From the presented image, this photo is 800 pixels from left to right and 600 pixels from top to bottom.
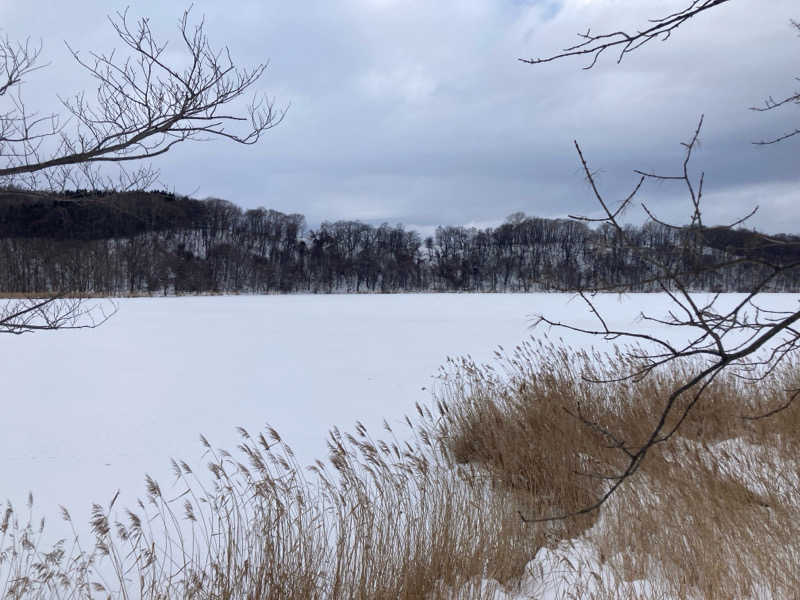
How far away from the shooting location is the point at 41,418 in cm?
738

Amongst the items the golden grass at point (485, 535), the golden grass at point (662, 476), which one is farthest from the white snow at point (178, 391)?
the golden grass at point (662, 476)

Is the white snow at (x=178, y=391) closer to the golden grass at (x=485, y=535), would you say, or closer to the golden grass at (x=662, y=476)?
the golden grass at (x=485, y=535)

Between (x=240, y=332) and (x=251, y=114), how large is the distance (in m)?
14.4

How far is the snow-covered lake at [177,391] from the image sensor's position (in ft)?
18.0

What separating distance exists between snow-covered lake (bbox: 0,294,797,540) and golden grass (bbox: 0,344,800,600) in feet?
3.80

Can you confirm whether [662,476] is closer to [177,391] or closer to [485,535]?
[485,535]

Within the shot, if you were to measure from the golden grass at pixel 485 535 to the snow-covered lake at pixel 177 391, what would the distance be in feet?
3.80

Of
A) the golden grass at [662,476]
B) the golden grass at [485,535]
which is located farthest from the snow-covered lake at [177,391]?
the golden grass at [662,476]

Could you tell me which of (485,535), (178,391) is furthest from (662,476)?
(178,391)

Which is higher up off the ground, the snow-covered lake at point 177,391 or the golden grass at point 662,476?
the golden grass at point 662,476

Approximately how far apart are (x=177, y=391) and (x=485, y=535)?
7.41 metres

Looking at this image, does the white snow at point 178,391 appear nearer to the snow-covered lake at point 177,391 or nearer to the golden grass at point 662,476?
the snow-covered lake at point 177,391

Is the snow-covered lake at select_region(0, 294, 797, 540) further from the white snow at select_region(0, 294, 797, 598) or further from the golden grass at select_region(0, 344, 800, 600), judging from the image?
the golden grass at select_region(0, 344, 800, 600)

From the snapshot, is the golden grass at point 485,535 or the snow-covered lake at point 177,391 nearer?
the golden grass at point 485,535
